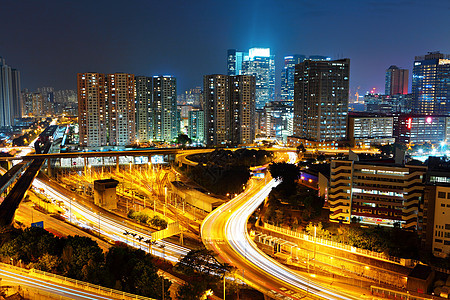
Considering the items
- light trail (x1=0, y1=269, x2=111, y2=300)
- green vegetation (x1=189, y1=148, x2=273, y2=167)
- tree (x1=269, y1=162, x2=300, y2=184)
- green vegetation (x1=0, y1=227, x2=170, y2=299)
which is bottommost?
light trail (x1=0, y1=269, x2=111, y2=300)

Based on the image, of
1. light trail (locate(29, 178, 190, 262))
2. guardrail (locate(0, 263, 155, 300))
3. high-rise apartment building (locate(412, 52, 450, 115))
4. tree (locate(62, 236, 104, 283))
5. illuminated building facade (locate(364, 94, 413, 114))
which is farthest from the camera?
illuminated building facade (locate(364, 94, 413, 114))

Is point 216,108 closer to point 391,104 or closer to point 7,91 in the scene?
point 391,104

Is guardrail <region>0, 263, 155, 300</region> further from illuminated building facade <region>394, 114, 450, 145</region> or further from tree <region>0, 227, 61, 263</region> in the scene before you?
illuminated building facade <region>394, 114, 450, 145</region>

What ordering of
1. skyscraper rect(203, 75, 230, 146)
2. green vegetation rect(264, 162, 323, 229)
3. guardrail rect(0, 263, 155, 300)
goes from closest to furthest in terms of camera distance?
guardrail rect(0, 263, 155, 300) < green vegetation rect(264, 162, 323, 229) < skyscraper rect(203, 75, 230, 146)

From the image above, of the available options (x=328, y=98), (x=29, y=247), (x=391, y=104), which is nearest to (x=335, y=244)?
(x=29, y=247)

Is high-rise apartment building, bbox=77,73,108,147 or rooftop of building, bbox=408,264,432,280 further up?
high-rise apartment building, bbox=77,73,108,147

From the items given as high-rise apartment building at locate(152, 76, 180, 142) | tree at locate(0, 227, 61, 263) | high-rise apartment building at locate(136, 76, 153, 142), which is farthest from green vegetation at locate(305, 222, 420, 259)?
high-rise apartment building at locate(152, 76, 180, 142)
